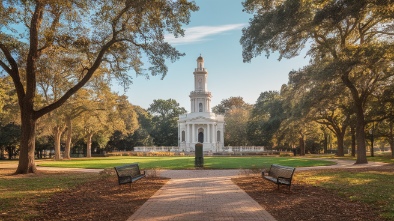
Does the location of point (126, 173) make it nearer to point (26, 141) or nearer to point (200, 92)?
point (26, 141)

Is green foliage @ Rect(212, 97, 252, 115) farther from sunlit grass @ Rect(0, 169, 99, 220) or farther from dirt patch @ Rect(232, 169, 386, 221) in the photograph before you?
sunlit grass @ Rect(0, 169, 99, 220)

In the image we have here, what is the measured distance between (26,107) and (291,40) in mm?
15294

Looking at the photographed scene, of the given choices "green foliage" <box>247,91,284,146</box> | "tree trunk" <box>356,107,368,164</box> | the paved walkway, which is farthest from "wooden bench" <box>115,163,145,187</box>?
"green foliage" <box>247,91,284,146</box>

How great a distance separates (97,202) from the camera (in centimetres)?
1034

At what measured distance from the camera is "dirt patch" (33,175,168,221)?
852 cm

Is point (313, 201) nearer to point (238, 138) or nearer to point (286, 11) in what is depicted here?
point (286, 11)

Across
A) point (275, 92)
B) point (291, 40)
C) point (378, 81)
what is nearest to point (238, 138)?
point (275, 92)

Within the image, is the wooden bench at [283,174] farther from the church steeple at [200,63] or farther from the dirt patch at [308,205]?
the church steeple at [200,63]

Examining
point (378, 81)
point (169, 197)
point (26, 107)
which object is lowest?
point (169, 197)

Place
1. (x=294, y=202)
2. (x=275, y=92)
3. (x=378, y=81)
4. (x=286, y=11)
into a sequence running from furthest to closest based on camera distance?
(x=275, y=92), (x=378, y=81), (x=286, y=11), (x=294, y=202)

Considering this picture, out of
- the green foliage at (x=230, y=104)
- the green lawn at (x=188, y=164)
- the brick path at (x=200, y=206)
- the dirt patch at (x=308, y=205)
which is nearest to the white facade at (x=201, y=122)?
the green foliage at (x=230, y=104)

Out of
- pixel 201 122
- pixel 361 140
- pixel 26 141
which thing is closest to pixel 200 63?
pixel 201 122

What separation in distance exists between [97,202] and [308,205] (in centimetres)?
615

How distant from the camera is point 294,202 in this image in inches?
408
